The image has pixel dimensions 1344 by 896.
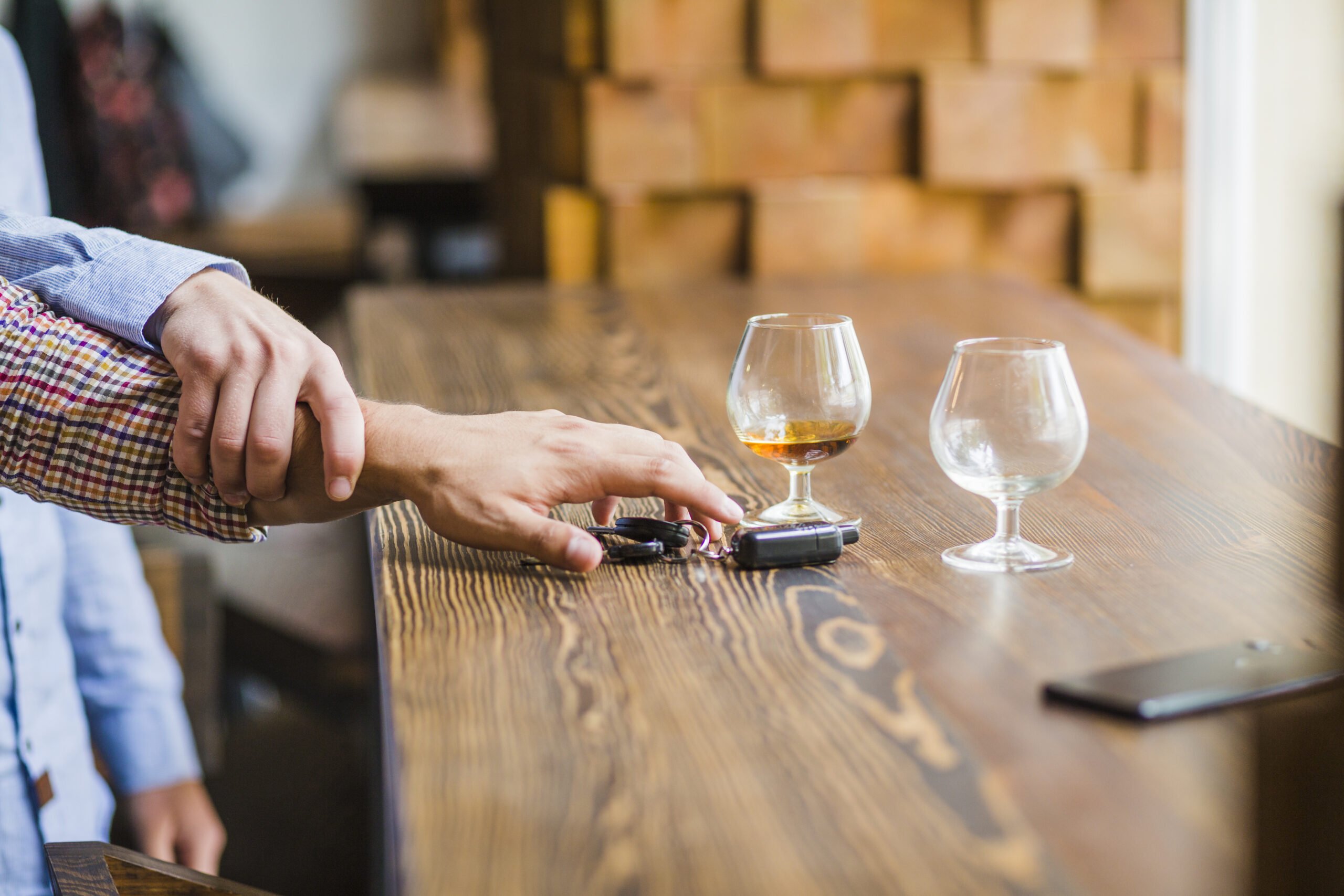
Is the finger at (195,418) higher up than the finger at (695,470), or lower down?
higher up

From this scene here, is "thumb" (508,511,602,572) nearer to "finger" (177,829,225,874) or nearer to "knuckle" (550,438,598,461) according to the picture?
"knuckle" (550,438,598,461)

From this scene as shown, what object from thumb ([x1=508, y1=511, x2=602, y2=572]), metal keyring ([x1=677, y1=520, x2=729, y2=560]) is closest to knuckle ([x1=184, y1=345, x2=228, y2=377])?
thumb ([x1=508, y1=511, x2=602, y2=572])

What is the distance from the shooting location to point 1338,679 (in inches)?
26.5

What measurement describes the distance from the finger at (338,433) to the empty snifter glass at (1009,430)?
0.39 m

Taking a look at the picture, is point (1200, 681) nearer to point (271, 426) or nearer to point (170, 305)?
point (271, 426)

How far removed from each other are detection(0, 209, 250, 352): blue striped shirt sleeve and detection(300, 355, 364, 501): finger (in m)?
0.15

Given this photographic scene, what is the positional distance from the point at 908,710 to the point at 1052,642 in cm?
12

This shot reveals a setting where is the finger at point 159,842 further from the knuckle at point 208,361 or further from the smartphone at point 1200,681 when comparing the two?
the smartphone at point 1200,681

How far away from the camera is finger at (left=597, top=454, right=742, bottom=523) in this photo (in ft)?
2.91

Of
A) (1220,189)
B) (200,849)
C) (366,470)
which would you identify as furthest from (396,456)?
(1220,189)

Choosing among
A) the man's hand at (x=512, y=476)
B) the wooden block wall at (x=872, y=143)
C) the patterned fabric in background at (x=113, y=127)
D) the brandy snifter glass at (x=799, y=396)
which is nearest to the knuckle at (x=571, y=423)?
the man's hand at (x=512, y=476)

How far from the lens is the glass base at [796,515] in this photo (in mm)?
970

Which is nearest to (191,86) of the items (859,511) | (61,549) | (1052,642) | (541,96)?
(541,96)

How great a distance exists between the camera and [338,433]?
0.88 metres
